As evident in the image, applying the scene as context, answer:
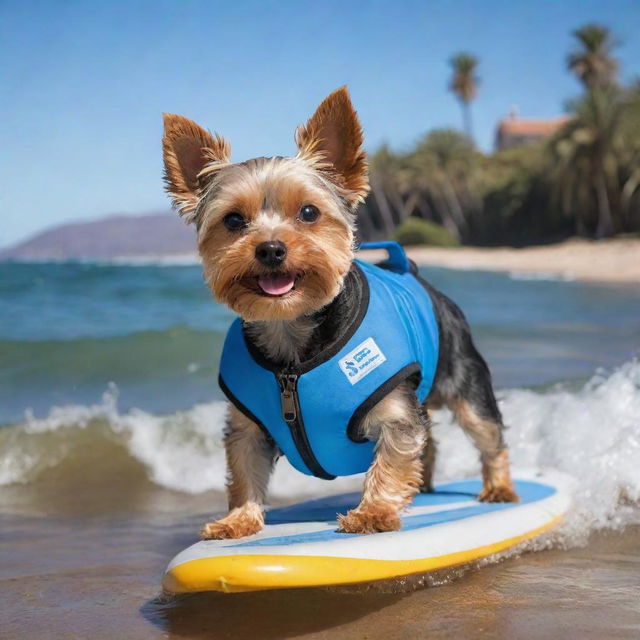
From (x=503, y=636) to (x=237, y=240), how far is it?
1.96m

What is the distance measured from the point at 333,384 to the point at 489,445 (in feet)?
5.44

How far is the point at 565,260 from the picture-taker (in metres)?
45.8

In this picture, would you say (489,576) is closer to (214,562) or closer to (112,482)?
(214,562)

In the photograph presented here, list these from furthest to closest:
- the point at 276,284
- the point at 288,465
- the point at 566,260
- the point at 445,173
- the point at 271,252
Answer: the point at 445,173 < the point at 566,260 < the point at 288,465 < the point at 276,284 < the point at 271,252

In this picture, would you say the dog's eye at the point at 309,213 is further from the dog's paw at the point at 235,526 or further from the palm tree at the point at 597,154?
the palm tree at the point at 597,154

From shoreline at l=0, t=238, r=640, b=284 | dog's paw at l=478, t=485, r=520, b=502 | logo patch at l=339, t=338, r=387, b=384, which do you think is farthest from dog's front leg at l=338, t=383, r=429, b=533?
shoreline at l=0, t=238, r=640, b=284

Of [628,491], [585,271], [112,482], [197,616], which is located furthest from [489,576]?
[585,271]

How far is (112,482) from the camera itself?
7.29m

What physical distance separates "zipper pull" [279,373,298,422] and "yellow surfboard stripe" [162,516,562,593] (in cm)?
66

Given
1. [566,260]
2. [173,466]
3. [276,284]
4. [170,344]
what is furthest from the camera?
[566,260]

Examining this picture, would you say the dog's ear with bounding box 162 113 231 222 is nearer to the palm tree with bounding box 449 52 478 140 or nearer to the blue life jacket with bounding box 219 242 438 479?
the blue life jacket with bounding box 219 242 438 479

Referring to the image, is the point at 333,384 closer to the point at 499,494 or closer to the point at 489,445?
the point at 489,445

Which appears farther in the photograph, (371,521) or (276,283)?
(371,521)

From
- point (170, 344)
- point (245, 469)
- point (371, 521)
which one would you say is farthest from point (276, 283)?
point (170, 344)
